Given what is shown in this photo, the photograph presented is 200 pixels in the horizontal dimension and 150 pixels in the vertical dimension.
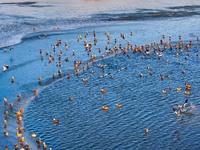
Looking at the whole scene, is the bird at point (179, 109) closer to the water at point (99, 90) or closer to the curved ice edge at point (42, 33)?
the water at point (99, 90)

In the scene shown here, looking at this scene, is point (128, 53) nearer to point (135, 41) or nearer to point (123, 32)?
point (135, 41)

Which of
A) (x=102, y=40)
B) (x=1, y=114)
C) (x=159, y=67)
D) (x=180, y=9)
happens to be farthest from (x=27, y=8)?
(x=1, y=114)

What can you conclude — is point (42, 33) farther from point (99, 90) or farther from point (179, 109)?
point (179, 109)

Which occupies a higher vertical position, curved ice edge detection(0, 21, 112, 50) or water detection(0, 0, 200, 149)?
curved ice edge detection(0, 21, 112, 50)

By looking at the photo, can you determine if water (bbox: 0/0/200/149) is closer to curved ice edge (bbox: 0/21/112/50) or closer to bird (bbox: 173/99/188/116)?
curved ice edge (bbox: 0/21/112/50)

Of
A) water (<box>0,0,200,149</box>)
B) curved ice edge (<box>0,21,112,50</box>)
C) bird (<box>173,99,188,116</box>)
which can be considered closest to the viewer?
water (<box>0,0,200,149</box>)

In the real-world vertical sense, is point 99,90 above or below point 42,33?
below

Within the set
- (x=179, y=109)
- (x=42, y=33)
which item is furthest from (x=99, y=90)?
(x=42, y=33)

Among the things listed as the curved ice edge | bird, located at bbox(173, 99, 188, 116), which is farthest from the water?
bird, located at bbox(173, 99, 188, 116)
